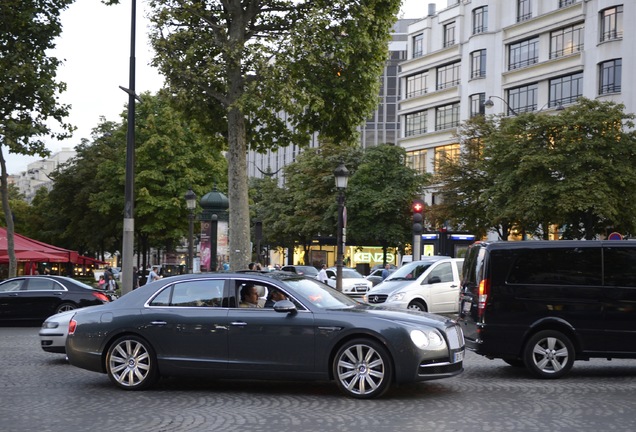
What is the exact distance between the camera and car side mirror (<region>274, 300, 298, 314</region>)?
425 inches

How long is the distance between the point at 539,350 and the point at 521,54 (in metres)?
52.3

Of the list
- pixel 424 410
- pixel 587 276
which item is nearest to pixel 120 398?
pixel 424 410

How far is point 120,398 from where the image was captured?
10.9 metres

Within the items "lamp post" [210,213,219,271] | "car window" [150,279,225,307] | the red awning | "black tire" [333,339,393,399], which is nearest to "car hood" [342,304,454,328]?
"black tire" [333,339,393,399]

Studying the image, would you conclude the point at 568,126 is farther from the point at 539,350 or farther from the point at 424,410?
the point at 424,410

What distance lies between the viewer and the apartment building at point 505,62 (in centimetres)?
5309

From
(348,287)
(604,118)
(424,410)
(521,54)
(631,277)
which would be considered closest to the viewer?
(424,410)

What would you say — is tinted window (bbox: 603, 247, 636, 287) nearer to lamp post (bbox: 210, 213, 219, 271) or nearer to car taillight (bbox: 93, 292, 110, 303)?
car taillight (bbox: 93, 292, 110, 303)

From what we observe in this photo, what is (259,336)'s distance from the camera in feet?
35.6

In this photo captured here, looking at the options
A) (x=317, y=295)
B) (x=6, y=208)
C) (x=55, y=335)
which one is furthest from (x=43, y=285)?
(x=317, y=295)

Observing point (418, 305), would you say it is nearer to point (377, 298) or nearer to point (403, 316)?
point (377, 298)

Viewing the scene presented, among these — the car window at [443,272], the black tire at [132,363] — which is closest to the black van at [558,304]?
the black tire at [132,363]

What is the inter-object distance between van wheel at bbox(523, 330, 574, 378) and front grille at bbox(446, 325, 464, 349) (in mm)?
1724

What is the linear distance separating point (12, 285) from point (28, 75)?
863 cm
